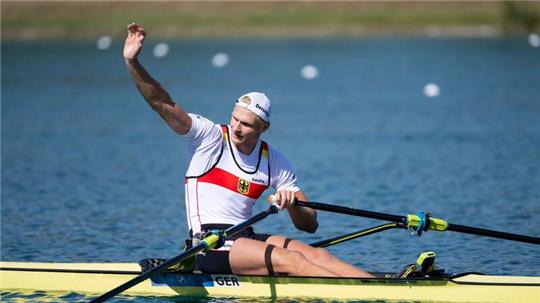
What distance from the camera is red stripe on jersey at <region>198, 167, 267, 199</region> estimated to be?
358 inches

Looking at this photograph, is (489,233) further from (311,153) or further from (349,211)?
(311,153)

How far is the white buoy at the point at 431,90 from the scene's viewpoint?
1260 inches

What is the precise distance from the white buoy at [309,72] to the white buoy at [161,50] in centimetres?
862

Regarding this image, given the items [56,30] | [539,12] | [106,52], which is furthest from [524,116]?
[56,30]

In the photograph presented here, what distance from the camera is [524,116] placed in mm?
25531

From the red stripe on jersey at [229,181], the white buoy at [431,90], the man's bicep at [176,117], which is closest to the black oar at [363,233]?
the red stripe on jersey at [229,181]

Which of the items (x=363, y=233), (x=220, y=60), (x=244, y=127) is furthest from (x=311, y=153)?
(x=220, y=60)

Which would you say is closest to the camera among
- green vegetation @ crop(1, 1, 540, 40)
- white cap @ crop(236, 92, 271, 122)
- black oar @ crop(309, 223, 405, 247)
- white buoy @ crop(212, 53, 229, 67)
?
white cap @ crop(236, 92, 271, 122)

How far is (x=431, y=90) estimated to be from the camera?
3262 cm

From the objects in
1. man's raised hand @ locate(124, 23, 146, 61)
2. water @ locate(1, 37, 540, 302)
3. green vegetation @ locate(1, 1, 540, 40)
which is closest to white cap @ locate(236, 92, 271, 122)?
man's raised hand @ locate(124, 23, 146, 61)

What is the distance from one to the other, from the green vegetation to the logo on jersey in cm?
5074

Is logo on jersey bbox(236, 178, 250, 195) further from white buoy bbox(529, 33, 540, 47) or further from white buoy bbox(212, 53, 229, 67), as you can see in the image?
white buoy bbox(529, 33, 540, 47)

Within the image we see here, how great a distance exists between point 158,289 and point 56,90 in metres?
24.5

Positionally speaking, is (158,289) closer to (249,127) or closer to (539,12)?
(249,127)
